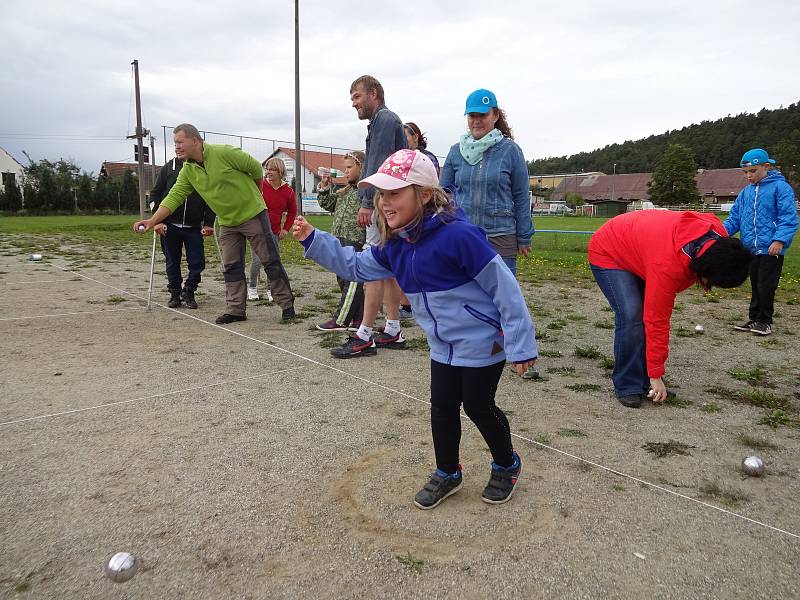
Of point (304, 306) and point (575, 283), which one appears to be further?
point (575, 283)

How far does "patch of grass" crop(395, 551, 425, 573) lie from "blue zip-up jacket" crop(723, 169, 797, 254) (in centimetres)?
576

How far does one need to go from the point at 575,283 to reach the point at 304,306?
5.12 m

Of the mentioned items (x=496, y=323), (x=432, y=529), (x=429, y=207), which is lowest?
(x=432, y=529)

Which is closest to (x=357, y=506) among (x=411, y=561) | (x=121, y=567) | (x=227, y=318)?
(x=411, y=561)

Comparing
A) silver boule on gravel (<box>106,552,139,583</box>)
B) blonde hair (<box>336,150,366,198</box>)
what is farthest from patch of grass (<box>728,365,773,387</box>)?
silver boule on gravel (<box>106,552,139,583</box>)

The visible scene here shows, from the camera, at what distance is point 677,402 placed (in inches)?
160

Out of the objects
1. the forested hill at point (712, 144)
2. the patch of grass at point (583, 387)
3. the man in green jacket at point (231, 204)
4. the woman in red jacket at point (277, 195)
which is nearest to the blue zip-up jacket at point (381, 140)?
the man in green jacket at point (231, 204)

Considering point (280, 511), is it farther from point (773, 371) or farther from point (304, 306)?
point (304, 306)

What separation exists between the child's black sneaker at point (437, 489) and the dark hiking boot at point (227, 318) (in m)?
4.32

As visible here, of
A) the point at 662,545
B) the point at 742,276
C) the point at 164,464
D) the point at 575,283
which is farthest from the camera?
the point at 575,283

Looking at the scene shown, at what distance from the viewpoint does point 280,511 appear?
2.57 meters

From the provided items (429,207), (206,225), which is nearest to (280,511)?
(429,207)

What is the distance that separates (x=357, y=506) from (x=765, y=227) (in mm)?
5957

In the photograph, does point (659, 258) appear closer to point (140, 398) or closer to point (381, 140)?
point (381, 140)
